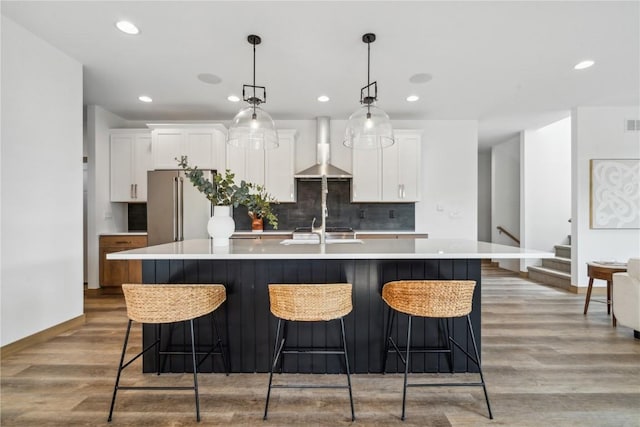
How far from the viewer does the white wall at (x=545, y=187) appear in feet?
18.3

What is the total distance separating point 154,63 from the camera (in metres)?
3.07

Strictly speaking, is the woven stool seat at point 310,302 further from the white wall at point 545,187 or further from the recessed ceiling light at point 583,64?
the white wall at point 545,187

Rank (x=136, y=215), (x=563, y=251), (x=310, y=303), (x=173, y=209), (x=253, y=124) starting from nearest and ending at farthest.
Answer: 1. (x=310, y=303)
2. (x=253, y=124)
3. (x=173, y=209)
4. (x=136, y=215)
5. (x=563, y=251)

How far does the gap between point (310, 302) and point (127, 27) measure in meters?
2.72

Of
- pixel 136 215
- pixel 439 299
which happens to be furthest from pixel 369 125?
pixel 136 215

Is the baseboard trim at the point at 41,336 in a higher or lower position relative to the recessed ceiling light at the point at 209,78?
lower

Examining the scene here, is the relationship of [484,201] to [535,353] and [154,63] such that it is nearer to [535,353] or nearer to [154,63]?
[535,353]

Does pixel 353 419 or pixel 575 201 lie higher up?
pixel 575 201

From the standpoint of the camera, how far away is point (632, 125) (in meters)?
4.34

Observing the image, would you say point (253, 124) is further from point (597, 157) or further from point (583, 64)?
point (597, 157)

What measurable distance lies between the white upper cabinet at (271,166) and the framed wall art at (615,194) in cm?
445

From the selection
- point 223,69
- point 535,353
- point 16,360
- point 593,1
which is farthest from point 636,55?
point 16,360

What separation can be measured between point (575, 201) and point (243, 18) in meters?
5.05

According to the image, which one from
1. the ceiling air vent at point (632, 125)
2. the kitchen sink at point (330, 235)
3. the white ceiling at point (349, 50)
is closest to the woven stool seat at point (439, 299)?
the white ceiling at point (349, 50)
